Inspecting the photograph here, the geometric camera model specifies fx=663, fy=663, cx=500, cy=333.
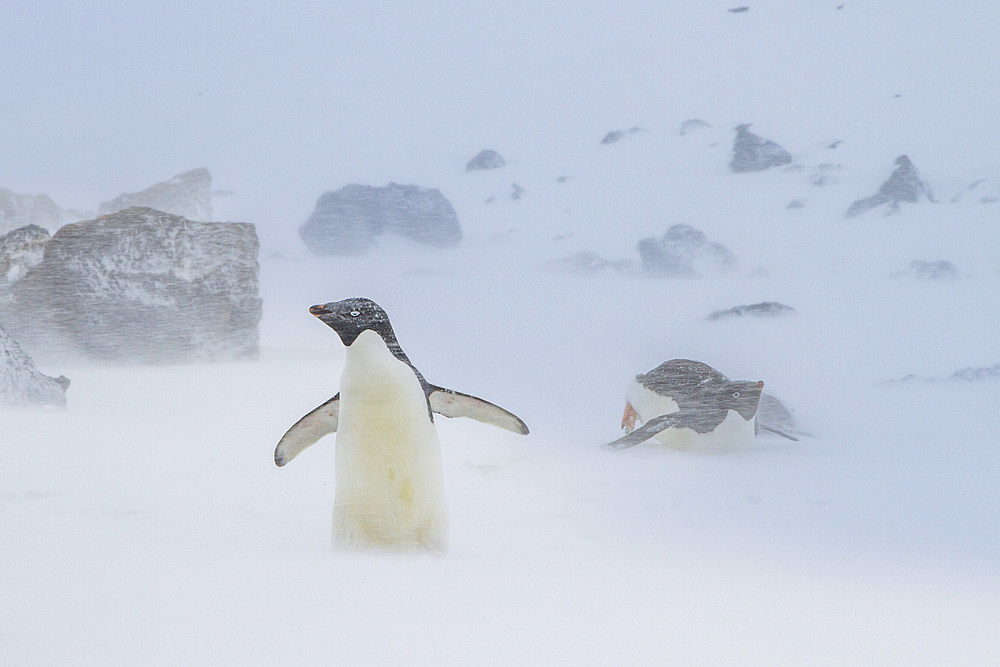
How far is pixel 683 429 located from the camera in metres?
1.21

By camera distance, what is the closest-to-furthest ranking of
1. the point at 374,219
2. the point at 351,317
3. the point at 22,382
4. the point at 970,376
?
the point at 351,317, the point at 22,382, the point at 374,219, the point at 970,376

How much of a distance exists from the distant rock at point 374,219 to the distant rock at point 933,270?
95cm

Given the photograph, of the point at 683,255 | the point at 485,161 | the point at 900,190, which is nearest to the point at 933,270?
the point at 900,190

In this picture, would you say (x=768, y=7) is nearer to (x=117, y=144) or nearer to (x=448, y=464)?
(x=448, y=464)

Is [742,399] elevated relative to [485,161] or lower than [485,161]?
lower

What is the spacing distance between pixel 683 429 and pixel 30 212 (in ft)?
3.92

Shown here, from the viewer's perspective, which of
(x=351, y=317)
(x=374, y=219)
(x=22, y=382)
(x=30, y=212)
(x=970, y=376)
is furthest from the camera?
(x=970, y=376)

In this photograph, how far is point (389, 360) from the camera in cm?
73

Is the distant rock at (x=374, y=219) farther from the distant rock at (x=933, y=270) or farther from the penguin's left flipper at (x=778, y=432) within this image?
the distant rock at (x=933, y=270)

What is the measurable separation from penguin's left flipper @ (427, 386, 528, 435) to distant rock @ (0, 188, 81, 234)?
789 mm

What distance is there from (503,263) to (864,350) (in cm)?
75

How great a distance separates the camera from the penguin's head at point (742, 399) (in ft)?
4.03

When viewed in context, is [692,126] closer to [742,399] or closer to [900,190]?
[900,190]

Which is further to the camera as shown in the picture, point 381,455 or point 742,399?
point 742,399
